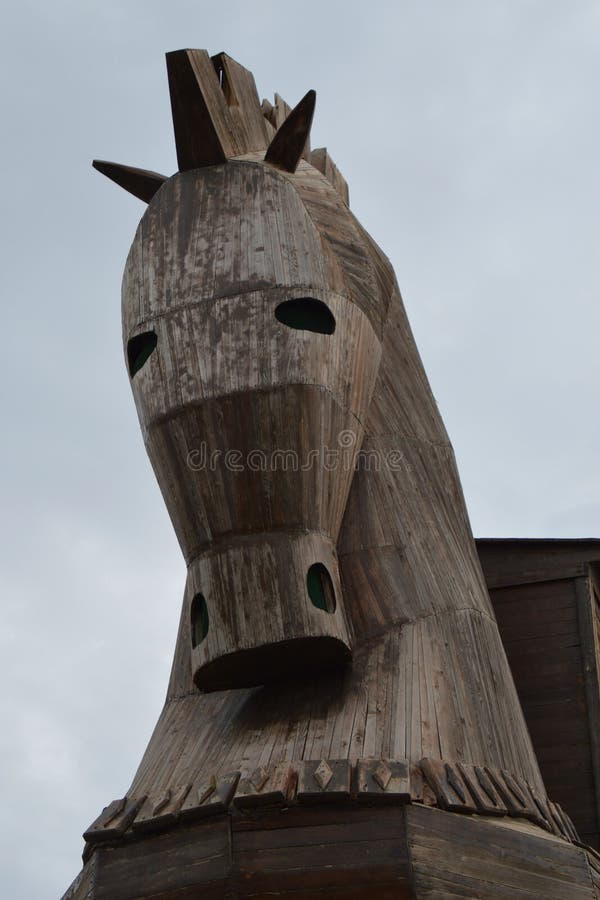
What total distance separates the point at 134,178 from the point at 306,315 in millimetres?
2457

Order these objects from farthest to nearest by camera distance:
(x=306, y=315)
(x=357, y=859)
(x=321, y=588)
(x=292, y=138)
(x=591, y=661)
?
(x=591, y=661)
(x=292, y=138)
(x=306, y=315)
(x=321, y=588)
(x=357, y=859)

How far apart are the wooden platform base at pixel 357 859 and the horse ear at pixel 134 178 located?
5438 millimetres

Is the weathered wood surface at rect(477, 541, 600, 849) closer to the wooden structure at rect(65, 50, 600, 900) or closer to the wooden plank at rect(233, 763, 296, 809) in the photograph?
the wooden structure at rect(65, 50, 600, 900)

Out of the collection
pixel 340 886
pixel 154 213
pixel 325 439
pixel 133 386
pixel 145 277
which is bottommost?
pixel 340 886

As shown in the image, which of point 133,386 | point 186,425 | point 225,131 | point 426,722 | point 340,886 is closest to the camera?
point 340,886

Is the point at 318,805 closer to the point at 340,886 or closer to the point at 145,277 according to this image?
the point at 340,886

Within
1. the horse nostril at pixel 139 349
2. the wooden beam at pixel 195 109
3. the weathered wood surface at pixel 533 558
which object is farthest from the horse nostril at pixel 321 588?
the weathered wood surface at pixel 533 558

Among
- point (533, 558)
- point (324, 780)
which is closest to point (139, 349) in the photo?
point (324, 780)

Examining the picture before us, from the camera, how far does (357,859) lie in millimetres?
8328

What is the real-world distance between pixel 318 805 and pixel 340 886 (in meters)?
0.49

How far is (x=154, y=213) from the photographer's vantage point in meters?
10.9

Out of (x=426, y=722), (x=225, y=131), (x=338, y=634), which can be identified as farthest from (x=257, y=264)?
(x=426, y=722)

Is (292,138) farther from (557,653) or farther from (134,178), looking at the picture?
(557,653)

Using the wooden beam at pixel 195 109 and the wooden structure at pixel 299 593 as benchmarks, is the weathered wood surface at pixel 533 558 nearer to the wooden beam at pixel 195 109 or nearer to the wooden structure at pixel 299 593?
the wooden structure at pixel 299 593
